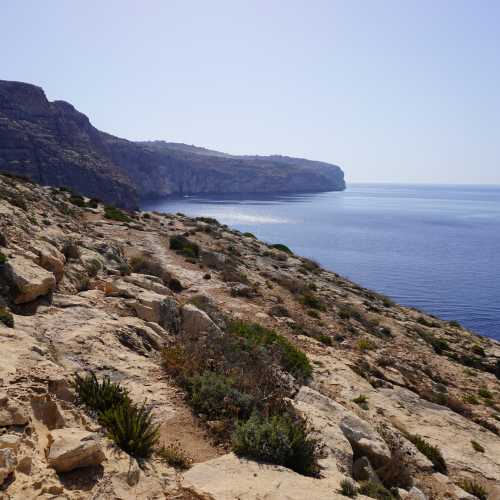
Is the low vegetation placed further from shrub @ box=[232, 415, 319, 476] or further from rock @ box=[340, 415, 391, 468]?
rock @ box=[340, 415, 391, 468]

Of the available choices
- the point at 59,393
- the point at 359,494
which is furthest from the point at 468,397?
the point at 59,393

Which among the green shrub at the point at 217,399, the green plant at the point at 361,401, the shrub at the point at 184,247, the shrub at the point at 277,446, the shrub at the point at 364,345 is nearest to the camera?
the shrub at the point at 277,446

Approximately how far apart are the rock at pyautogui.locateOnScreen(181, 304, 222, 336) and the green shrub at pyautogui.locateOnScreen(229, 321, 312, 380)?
1.19 meters

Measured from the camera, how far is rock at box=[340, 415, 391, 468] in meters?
8.27

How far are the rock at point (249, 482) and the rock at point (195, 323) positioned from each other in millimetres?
5492

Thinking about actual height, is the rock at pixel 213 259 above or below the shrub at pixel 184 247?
below

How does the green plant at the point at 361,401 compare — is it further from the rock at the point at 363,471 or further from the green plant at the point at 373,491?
the green plant at the point at 373,491

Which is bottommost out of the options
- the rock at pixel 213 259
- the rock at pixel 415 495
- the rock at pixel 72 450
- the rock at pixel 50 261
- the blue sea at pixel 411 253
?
the blue sea at pixel 411 253

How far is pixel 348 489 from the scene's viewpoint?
611 cm

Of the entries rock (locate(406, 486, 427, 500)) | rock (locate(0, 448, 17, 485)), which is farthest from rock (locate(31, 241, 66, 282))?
rock (locate(406, 486, 427, 500))

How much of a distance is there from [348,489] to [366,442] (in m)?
2.63

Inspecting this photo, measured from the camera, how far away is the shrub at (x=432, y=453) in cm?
981

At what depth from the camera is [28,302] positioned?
9594 mm

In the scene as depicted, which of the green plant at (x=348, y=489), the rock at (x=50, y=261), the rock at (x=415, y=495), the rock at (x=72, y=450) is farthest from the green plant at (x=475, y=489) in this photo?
the rock at (x=50, y=261)
